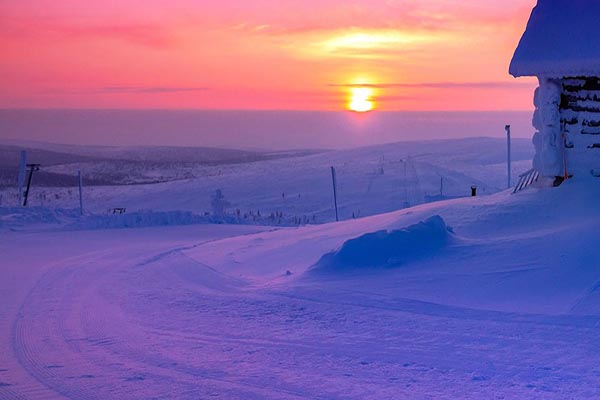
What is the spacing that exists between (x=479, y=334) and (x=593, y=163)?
7202mm

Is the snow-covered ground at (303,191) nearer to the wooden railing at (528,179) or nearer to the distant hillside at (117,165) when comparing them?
the distant hillside at (117,165)

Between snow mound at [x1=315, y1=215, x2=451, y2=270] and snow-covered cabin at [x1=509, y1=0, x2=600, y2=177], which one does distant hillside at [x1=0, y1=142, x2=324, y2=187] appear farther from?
snow mound at [x1=315, y1=215, x2=451, y2=270]

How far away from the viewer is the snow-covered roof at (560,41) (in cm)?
1287

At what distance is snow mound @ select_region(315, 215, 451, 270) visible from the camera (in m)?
10.7

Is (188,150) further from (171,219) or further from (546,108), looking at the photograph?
(546,108)

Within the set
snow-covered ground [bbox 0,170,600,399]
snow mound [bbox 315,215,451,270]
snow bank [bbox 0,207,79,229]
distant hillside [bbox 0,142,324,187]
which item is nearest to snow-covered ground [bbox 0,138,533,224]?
distant hillside [bbox 0,142,324,187]


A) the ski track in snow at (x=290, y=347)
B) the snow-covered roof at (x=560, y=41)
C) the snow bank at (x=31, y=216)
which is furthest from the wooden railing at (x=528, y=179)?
the snow bank at (x=31, y=216)

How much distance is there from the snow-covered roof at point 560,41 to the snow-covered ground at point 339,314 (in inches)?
86.9

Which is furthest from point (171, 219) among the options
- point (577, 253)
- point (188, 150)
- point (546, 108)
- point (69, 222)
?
point (188, 150)

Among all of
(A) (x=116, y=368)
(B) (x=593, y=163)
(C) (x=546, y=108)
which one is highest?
(C) (x=546, y=108)

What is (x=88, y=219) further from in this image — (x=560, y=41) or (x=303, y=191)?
(x=303, y=191)

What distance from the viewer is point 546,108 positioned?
13.7 meters

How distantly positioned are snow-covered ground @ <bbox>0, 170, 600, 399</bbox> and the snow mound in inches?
0.9

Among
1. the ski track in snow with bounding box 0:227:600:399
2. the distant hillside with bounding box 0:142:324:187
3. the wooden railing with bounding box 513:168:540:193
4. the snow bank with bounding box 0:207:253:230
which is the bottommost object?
the ski track in snow with bounding box 0:227:600:399
